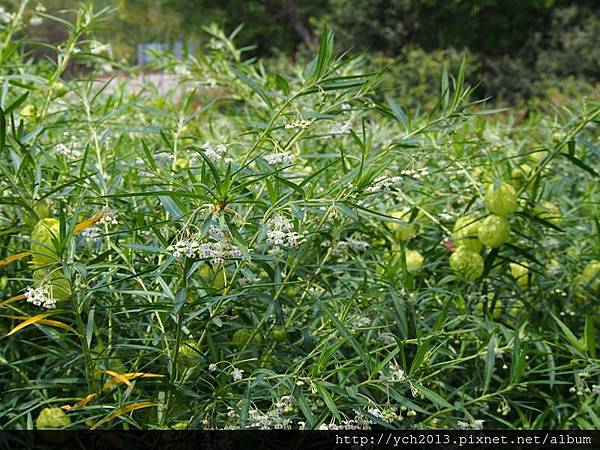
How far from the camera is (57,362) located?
1.11 m

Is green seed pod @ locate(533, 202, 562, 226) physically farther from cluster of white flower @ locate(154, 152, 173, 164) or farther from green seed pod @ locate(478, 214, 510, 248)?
cluster of white flower @ locate(154, 152, 173, 164)

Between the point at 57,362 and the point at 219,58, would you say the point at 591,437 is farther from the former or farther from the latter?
the point at 219,58

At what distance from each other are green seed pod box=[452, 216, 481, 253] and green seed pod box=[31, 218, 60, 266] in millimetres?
675

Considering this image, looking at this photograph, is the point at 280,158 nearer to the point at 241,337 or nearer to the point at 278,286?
the point at 278,286

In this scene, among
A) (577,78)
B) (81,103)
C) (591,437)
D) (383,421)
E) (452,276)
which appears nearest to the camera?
(383,421)

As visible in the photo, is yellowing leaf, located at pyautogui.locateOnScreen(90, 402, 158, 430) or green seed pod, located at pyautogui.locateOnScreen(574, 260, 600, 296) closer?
yellowing leaf, located at pyautogui.locateOnScreen(90, 402, 158, 430)

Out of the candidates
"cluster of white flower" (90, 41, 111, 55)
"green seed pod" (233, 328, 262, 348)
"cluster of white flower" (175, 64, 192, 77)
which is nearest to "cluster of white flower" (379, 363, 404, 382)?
"green seed pod" (233, 328, 262, 348)

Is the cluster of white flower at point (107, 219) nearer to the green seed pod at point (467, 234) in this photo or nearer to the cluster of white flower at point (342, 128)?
the cluster of white flower at point (342, 128)

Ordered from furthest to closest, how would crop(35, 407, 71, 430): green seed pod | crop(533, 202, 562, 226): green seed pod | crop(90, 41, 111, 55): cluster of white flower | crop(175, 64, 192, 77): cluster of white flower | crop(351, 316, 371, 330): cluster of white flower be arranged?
crop(175, 64, 192, 77): cluster of white flower → crop(90, 41, 111, 55): cluster of white flower → crop(533, 202, 562, 226): green seed pod → crop(351, 316, 371, 330): cluster of white flower → crop(35, 407, 71, 430): green seed pod

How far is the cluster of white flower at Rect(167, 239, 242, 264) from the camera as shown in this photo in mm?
835

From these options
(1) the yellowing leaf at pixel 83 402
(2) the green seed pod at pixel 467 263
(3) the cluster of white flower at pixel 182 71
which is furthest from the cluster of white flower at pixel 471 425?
(3) the cluster of white flower at pixel 182 71

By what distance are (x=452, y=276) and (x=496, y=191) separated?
0.57 feet

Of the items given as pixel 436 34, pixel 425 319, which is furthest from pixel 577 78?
pixel 425 319

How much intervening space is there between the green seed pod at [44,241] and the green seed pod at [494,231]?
2.24ft
